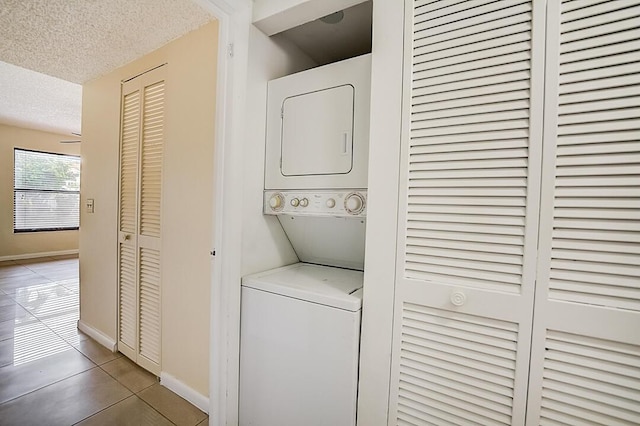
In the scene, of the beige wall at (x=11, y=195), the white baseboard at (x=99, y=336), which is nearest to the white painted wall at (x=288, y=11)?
the white baseboard at (x=99, y=336)

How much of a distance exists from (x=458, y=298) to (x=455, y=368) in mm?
269

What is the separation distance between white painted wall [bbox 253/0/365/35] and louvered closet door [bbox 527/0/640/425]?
876 millimetres

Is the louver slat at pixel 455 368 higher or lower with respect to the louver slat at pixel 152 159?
lower

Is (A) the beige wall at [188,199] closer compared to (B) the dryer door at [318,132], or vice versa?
(B) the dryer door at [318,132]

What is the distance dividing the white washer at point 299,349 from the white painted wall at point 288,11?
4.37ft

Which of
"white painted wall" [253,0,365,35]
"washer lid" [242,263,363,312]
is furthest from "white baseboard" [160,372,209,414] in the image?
"white painted wall" [253,0,365,35]

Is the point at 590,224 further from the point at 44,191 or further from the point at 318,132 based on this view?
the point at 44,191

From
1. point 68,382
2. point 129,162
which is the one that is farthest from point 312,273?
point 68,382

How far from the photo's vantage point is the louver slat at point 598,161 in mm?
763

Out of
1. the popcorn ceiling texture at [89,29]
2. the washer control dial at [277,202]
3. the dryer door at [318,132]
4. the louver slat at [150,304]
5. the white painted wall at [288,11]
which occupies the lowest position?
the louver slat at [150,304]

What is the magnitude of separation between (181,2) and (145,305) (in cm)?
206

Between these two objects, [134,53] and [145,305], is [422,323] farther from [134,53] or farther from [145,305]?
[134,53]

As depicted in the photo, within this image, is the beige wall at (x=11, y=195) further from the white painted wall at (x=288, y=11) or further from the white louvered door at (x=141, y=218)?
the white painted wall at (x=288, y=11)

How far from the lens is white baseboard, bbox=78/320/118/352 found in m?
2.31
